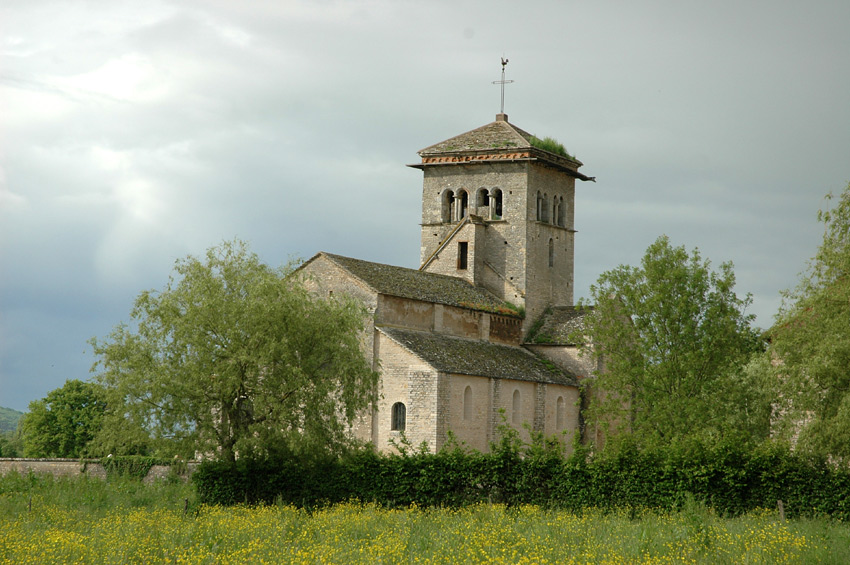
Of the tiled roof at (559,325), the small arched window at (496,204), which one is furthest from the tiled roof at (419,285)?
the small arched window at (496,204)

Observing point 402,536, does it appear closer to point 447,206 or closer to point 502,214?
point 502,214

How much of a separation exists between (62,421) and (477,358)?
35582 millimetres

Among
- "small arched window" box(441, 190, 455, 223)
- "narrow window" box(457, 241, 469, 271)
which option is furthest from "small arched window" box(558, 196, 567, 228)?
"narrow window" box(457, 241, 469, 271)

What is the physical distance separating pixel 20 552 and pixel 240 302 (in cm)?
1551

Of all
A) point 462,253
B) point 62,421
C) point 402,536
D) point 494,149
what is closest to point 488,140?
point 494,149

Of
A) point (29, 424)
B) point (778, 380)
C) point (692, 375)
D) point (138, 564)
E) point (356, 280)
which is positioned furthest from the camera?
point (29, 424)

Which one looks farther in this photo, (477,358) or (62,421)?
(62,421)

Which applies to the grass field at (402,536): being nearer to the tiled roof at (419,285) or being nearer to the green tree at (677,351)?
the green tree at (677,351)

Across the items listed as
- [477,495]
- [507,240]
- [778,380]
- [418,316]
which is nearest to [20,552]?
[477,495]

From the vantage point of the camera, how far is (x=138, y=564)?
Result: 1981cm

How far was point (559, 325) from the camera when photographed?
56.4 meters

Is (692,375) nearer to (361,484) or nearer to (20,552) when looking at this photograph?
(361,484)

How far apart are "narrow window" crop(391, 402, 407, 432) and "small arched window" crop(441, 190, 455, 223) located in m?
17.0

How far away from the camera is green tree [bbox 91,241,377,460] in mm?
34312
